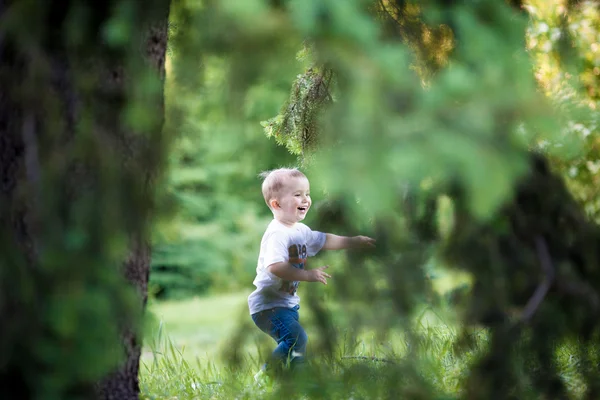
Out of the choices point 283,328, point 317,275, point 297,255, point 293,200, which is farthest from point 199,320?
point 317,275

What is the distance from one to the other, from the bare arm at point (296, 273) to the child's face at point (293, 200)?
31cm

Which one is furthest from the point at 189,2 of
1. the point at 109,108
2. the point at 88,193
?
the point at 88,193

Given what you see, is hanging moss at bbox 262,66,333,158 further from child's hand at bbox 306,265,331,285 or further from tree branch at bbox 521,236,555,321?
tree branch at bbox 521,236,555,321

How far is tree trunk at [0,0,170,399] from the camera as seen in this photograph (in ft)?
4.35

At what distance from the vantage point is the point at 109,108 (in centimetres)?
171

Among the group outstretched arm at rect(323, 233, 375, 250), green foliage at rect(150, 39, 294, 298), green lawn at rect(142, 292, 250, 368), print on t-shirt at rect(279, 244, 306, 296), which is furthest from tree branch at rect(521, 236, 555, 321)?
green foliage at rect(150, 39, 294, 298)

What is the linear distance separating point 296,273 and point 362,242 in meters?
0.39

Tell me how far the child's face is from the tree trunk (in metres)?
1.42

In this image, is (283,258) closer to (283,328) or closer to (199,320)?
(283,328)

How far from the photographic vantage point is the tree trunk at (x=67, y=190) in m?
1.33

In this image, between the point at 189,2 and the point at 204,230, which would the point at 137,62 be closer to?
the point at 189,2

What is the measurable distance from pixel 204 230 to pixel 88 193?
9.70m

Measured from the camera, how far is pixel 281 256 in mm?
2928

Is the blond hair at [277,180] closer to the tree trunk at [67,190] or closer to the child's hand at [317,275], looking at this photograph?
the child's hand at [317,275]
